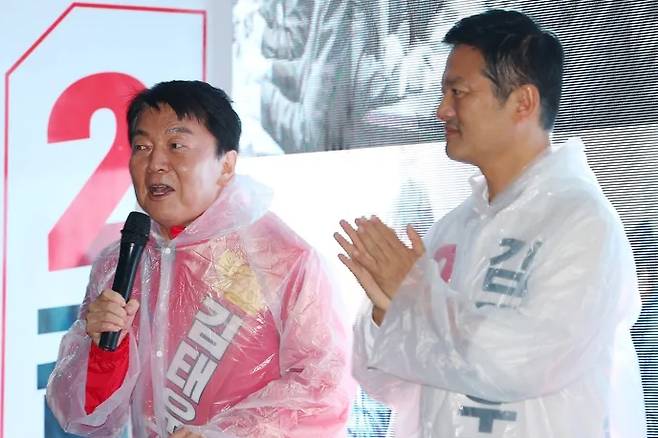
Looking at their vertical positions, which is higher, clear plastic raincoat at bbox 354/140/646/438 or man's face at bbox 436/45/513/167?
man's face at bbox 436/45/513/167

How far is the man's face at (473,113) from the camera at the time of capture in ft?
6.29

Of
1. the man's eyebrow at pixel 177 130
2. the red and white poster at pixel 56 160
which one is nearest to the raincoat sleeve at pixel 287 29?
the red and white poster at pixel 56 160

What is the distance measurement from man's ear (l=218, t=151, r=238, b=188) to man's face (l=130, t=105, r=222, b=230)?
0.04 meters

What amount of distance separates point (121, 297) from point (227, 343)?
0.29 m

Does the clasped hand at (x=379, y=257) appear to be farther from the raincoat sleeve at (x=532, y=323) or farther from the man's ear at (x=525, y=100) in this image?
the man's ear at (x=525, y=100)

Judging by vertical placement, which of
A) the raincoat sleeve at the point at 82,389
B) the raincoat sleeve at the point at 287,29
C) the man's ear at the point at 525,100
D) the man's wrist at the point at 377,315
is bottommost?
the raincoat sleeve at the point at 82,389

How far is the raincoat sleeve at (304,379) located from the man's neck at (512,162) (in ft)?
1.62

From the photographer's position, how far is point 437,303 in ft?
5.79

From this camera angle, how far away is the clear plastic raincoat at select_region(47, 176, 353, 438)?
217 centimetres

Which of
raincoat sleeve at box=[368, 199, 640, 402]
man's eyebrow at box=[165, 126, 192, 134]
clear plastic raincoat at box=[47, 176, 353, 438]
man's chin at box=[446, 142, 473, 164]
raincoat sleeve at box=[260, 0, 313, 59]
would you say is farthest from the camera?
raincoat sleeve at box=[260, 0, 313, 59]

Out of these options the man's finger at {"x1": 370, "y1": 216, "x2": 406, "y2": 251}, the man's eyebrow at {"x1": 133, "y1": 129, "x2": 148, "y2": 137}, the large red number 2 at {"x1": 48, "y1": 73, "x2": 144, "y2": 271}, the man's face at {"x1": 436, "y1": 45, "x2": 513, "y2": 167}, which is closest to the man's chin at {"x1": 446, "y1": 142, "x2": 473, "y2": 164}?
the man's face at {"x1": 436, "y1": 45, "x2": 513, "y2": 167}

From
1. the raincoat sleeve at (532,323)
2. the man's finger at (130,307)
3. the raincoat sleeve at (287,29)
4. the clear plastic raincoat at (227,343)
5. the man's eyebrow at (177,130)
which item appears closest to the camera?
the raincoat sleeve at (532,323)

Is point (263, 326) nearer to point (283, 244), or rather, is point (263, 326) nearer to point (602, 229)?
point (283, 244)

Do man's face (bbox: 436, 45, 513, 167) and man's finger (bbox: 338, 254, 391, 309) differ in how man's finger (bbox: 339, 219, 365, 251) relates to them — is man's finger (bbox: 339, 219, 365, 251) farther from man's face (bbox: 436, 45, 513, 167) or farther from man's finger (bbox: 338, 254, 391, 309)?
man's face (bbox: 436, 45, 513, 167)
